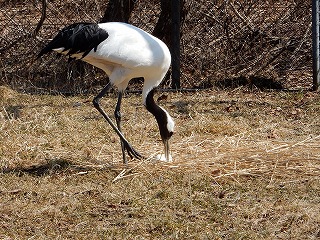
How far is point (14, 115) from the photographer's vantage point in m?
7.18

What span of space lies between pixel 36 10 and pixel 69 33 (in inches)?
130

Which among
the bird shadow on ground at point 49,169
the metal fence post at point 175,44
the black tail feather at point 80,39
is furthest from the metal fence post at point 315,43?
the bird shadow on ground at point 49,169

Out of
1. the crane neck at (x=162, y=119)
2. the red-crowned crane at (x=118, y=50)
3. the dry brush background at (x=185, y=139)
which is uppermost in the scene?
the red-crowned crane at (x=118, y=50)

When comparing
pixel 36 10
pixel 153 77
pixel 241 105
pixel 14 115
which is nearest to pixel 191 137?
pixel 153 77

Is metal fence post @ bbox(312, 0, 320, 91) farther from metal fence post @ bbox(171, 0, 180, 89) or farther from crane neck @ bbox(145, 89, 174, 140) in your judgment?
crane neck @ bbox(145, 89, 174, 140)

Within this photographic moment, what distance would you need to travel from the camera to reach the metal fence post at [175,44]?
827cm

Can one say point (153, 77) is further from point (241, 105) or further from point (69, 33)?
point (241, 105)

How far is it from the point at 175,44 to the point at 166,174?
326cm

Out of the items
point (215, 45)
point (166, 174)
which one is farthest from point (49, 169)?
point (215, 45)

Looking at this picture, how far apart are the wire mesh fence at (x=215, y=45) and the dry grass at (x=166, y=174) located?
85 centimetres

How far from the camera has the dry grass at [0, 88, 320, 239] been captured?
4.41 metres

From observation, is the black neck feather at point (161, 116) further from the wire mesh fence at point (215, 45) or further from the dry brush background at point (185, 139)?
the wire mesh fence at point (215, 45)

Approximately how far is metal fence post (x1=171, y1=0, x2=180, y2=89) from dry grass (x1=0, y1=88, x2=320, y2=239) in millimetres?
748

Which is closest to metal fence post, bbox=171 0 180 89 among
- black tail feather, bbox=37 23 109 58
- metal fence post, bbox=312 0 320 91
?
metal fence post, bbox=312 0 320 91
